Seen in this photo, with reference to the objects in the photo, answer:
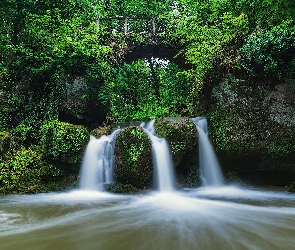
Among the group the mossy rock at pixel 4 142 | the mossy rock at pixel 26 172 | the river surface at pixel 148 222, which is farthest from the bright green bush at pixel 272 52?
the mossy rock at pixel 4 142

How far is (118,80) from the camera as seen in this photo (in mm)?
12570

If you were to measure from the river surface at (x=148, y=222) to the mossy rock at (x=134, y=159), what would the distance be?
1015mm

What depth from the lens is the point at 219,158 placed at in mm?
8930

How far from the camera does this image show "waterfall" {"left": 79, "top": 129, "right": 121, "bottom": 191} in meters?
8.41

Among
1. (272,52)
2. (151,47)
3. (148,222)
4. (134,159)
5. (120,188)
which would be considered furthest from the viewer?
(151,47)

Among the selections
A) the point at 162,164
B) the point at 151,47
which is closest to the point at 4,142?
the point at 162,164

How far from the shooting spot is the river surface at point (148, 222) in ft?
11.3

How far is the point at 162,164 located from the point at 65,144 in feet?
10.3

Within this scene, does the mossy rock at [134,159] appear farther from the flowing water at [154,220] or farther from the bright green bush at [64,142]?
the bright green bush at [64,142]

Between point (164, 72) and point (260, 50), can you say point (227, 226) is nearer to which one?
point (260, 50)

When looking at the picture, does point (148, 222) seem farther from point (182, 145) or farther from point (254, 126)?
point (254, 126)

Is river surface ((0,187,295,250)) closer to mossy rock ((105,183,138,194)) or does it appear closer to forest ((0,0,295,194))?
mossy rock ((105,183,138,194))

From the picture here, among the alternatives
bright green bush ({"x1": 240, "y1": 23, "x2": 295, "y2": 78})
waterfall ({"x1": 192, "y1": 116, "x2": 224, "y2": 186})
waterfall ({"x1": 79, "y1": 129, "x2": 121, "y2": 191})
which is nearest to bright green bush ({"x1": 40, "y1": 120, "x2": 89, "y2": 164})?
waterfall ({"x1": 79, "y1": 129, "x2": 121, "y2": 191})

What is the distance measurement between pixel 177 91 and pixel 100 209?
1141 centimetres
